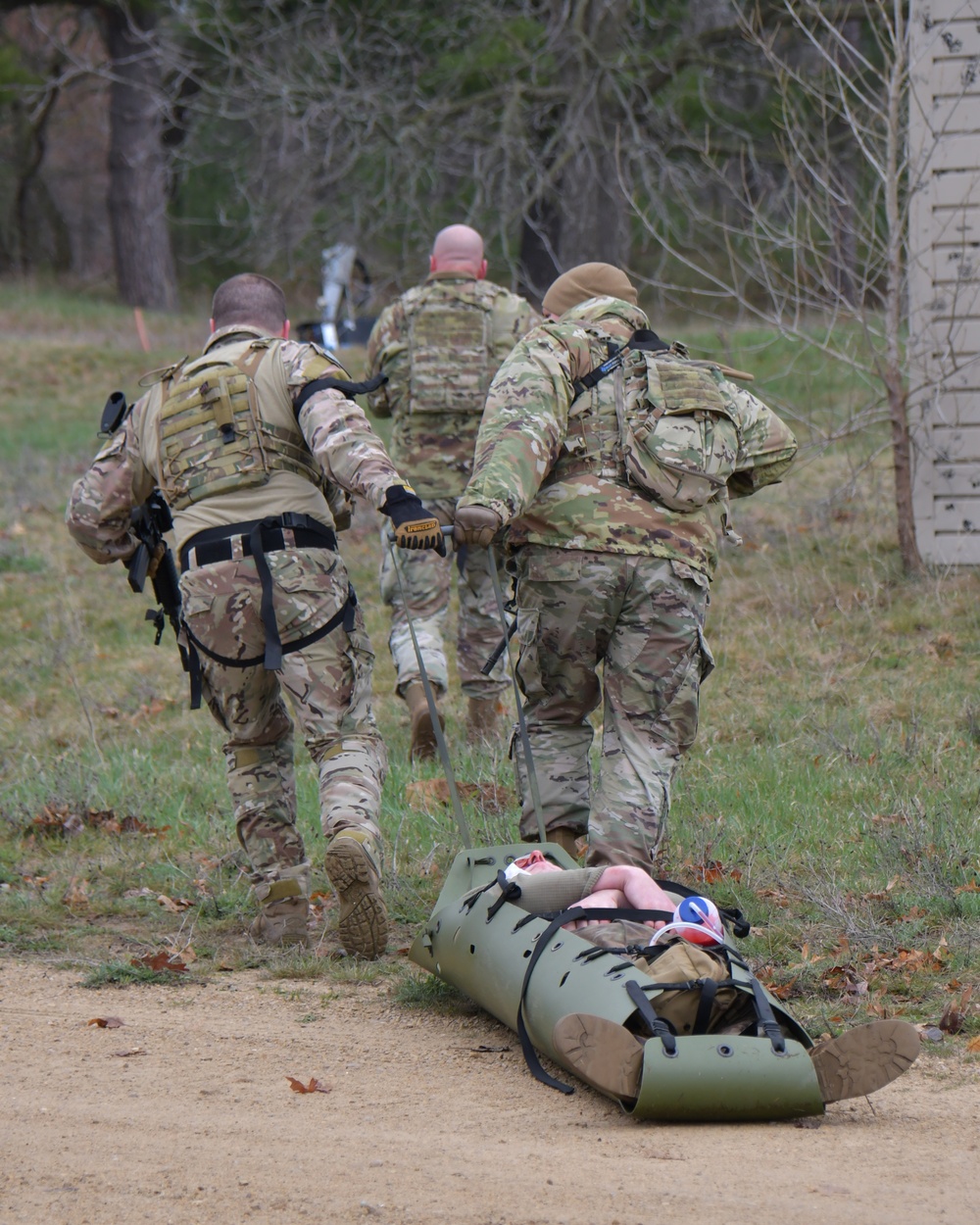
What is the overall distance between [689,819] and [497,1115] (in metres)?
2.54

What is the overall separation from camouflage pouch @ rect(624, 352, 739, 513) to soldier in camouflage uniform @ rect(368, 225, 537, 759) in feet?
9.44

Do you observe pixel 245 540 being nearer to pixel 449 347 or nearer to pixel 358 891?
pixel 358 891

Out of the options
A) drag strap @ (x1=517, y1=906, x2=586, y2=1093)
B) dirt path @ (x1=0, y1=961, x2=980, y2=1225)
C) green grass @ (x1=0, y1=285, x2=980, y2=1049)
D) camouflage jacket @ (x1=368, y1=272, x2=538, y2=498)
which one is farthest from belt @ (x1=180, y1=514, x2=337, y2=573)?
camouflage jacket @ (x1=368, y1=272, x2=538, y2=498)

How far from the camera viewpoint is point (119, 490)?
201 inches

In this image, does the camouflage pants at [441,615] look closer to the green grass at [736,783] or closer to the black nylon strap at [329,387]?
the green grass at [736,783]

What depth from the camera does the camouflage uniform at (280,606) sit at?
4.72 metres

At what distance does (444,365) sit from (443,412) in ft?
0.78

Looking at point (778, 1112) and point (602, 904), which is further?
point (602, 904)

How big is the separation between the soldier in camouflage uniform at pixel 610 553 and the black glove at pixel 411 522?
0.24 m

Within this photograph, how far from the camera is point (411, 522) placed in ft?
13.9

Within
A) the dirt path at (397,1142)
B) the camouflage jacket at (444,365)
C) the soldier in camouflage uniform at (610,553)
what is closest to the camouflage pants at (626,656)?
the soldier in camouflage uniform at (610,553)

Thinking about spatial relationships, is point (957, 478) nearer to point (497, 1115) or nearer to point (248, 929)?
point (248, 929)

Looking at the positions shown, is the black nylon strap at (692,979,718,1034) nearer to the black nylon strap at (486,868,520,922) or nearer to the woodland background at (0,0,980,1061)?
the black nylon strap at (486,868,520,922)

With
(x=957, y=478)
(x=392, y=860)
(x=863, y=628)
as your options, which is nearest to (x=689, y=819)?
(x=392, y=860)
